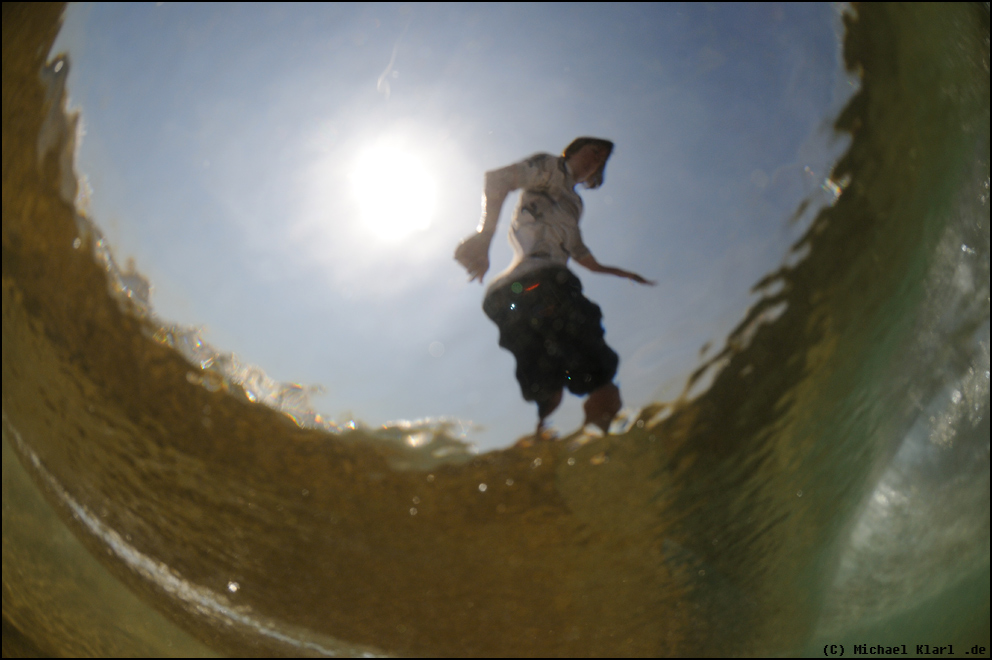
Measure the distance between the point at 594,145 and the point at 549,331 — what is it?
36cm

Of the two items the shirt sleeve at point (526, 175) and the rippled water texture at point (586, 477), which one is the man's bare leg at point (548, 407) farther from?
the shirt sleeve at point (526, 175)

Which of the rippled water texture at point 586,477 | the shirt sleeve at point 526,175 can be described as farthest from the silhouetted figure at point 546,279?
the rippled water texture at point 586,477

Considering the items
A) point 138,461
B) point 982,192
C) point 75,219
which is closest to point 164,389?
point 138,461

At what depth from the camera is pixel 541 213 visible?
75cm

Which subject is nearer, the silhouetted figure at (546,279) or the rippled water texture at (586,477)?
the silhouetted figure at (546,279)

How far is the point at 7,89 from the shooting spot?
826mm

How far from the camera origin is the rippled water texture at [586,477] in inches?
32.8

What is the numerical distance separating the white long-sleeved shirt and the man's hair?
3 centimetres

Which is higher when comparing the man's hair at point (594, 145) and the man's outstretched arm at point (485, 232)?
the man's hair at point (594, 145)

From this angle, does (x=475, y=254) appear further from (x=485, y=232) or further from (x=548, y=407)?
(x=548, y=407)

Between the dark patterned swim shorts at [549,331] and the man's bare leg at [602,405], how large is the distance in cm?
4

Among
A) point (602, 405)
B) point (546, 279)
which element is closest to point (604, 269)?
point (546, 279)

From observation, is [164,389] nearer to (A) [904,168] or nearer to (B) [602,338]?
(B) [602,338]

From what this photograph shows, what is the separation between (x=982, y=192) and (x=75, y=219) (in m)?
1.94
